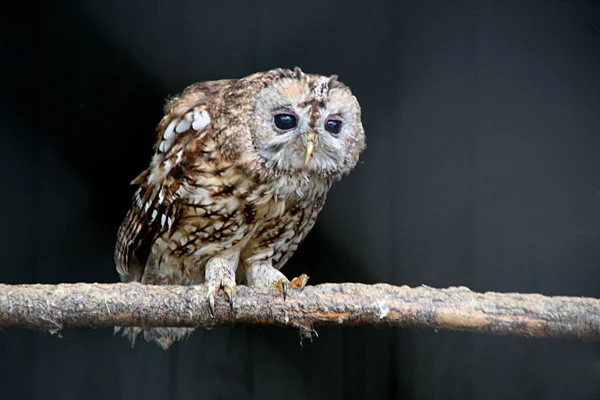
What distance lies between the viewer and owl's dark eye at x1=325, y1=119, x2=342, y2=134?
183 centimetres

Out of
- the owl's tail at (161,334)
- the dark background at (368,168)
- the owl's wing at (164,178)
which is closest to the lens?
the owl's wing at (164,178)

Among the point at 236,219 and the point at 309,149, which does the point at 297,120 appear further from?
the point at 236,219

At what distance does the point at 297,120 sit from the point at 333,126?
130 mm

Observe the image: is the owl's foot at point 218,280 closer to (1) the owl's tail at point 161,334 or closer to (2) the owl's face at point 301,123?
(2) the owl's face at point 301,123

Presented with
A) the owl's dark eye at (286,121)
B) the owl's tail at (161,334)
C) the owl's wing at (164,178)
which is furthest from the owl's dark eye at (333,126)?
the owl's tail at (161,334)

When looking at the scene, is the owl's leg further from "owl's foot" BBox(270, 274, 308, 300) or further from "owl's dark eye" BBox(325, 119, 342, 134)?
"owl's dark eye" BBox(325, 119, 342, 134)

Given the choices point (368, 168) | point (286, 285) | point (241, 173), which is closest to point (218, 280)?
point (286, 285)

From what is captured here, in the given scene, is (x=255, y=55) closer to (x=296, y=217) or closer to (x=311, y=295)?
(x=296, y=217)

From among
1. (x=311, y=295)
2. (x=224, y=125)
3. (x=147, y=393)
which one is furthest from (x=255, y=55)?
(x=147, y=393)

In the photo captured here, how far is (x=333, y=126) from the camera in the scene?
1.85 metres

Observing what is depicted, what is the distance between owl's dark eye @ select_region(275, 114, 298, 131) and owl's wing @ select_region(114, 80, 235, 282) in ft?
0.82

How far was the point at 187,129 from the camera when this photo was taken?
6.48 feet

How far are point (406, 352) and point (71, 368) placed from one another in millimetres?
1429

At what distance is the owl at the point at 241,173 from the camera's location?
178cm
